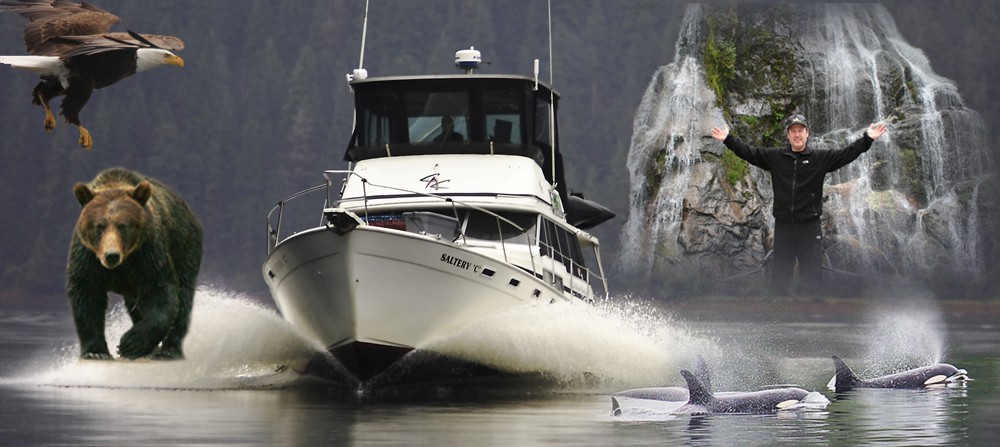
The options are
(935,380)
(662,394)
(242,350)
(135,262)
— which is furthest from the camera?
(242,350)

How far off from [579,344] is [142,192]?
16.4 meters

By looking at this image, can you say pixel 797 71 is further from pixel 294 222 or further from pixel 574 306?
pixel 294 222

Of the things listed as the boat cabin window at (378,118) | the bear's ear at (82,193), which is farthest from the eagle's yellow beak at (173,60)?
the boat cabin window at (378,118)

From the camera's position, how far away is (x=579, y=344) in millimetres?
23906

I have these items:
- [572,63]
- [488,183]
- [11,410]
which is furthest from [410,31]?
[11,410]

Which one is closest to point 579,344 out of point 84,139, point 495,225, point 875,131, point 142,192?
point 495,225

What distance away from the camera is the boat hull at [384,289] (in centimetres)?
2152

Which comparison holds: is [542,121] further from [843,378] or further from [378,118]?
[843,378]

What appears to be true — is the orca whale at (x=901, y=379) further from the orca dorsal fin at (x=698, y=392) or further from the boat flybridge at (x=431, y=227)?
the boat flybridge at (x=431, y=227)

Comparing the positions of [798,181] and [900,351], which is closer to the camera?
[798,181]

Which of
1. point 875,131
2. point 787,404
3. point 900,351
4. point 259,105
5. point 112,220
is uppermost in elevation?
point 259,105

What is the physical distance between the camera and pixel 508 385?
23.6 m

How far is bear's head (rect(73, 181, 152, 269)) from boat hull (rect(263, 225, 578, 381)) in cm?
1313

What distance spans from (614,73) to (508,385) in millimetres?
101868
